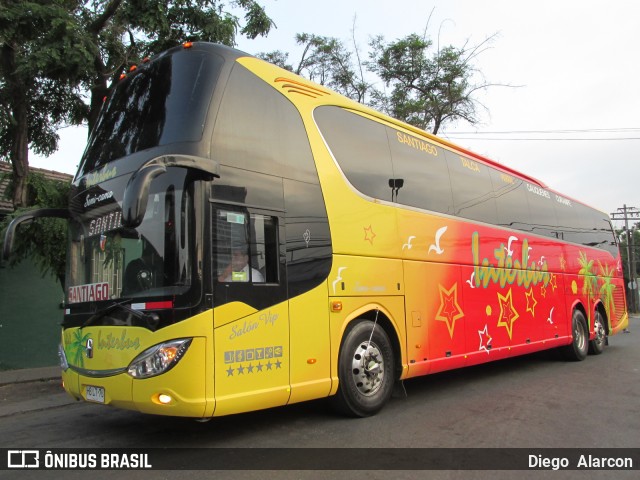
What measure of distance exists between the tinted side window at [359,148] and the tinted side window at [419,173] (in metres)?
0.23

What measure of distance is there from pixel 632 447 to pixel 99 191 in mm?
6091

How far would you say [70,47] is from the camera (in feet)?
27.2

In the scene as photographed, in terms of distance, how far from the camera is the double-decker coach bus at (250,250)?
176 inches

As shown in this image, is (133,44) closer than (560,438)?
No

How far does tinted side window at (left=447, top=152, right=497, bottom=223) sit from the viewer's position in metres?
8.38

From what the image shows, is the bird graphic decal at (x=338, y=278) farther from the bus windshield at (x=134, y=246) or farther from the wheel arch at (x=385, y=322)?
the bus windshield at (x=134, y=246)

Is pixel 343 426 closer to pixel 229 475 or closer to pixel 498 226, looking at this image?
pixel 229 475

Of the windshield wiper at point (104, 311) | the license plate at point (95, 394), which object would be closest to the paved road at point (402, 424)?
the license plate at point (95, 394)

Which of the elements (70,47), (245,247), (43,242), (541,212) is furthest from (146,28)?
(541,212)

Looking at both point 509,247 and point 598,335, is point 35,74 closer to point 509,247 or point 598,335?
point 509,247

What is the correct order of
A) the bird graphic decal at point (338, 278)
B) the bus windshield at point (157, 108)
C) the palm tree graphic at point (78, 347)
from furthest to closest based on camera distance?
the bird graphic decal at point (338, 278), the palm tree graphic at point (78, 347), the bus windshield at point (157, 108)

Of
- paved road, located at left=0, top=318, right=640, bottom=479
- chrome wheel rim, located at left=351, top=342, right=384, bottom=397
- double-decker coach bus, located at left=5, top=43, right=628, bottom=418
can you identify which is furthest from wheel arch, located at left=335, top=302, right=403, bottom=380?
paved road, located at left=0, top=318, right=640, bottom=479

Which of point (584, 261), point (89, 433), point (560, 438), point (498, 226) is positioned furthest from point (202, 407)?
point (584, 261)

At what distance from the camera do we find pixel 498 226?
9227 millimetres
